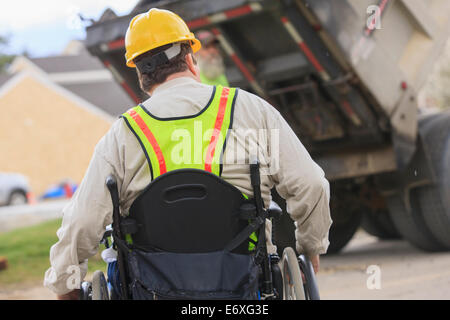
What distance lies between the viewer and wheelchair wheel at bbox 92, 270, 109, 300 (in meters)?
2.61

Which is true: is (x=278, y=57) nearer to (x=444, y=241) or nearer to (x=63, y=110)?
(x=444, y=241)

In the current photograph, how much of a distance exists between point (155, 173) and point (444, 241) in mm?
4947

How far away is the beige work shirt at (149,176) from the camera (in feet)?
8.46

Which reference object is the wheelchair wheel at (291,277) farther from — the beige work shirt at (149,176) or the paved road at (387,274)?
the paved road at (387,274)

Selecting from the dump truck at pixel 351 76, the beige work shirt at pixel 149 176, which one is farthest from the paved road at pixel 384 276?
the beige work shirt at pixel 149 176

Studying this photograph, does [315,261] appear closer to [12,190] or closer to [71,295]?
[71,295]

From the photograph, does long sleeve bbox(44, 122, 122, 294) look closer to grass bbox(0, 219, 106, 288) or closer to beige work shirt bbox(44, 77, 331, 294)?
beige work shirt bbox(44, 77, 331, 294)

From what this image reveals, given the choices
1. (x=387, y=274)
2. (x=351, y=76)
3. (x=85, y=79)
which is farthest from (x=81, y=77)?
(x=387, y=274)

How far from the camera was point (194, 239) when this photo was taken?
98.7 inches

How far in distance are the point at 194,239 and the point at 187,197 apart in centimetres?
14

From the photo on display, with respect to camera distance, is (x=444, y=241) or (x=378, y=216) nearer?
(x=444, y=241)

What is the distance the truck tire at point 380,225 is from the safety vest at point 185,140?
6331mm

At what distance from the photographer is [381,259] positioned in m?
7.54
